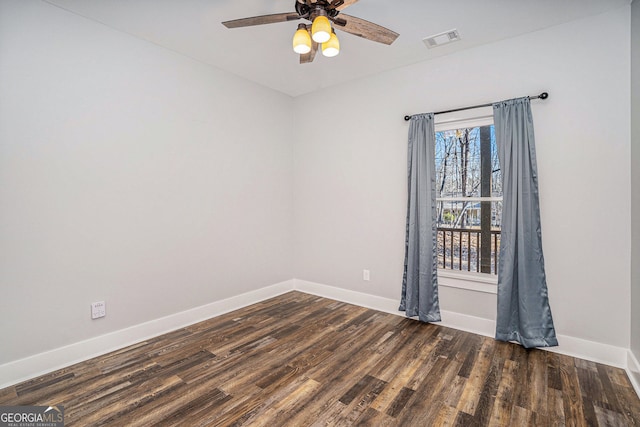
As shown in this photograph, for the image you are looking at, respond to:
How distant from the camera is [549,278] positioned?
2730 mm

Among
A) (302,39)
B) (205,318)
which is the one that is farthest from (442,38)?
(205,318)

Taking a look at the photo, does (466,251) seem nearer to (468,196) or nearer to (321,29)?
(468,196)

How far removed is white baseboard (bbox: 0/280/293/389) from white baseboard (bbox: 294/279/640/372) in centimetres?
96

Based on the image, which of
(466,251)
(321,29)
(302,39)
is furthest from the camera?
(466,251)

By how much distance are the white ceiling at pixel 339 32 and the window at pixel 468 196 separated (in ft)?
2.80

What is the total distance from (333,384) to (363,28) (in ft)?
7.91

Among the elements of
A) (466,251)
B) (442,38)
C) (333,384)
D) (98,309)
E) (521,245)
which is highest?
(442,38)

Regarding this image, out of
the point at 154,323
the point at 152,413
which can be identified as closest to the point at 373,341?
the point at 152,413

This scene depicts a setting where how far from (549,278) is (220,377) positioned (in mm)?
2805

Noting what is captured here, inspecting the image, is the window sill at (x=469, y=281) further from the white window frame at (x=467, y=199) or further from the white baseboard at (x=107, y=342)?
the white baseboard at (x=107, y=342)

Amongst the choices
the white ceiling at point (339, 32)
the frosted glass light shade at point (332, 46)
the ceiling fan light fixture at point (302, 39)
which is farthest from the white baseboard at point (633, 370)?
the ceiling fan light fixture at point (302, 39)

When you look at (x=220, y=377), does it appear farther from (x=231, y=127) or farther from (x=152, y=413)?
(x=231, y=127)

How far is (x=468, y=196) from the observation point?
323cm

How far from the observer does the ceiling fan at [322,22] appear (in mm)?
1785
